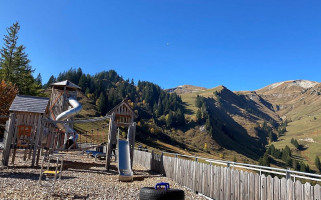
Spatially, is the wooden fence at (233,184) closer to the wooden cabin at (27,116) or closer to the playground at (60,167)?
the playground at (60,167)

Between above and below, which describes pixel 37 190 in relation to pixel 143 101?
below

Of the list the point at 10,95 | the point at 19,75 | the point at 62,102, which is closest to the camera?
the point at 62,102

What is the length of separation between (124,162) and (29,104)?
9.17 meters

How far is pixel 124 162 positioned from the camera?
17.3 m

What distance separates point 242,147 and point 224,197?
16332 centimetres

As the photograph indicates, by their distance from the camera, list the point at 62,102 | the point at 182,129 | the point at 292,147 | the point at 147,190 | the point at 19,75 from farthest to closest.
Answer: the point at 292,147
the point at 182,129
the point at 19,75
the point at 62,102
the point at 147,190

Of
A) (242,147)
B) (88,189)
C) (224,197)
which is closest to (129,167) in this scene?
(88,189)

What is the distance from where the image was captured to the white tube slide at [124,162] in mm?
14828

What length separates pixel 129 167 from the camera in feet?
55.0

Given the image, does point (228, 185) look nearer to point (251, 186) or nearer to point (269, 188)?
point (251, 186)

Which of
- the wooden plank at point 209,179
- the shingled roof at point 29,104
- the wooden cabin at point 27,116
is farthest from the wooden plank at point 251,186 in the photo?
the shingled roof at point 29,104

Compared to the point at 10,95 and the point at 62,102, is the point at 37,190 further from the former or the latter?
the point at 10,95

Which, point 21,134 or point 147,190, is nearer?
point 147,190

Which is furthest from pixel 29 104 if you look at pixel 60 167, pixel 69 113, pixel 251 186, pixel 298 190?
pixel 298 190
